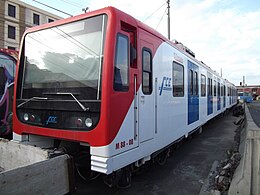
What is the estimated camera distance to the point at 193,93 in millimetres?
7703

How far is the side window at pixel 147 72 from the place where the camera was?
4.22 metres

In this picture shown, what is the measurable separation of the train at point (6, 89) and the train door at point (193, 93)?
5097 mm

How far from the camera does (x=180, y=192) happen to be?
4555 millimetres

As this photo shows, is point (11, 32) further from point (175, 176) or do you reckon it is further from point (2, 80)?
point (175, 176)

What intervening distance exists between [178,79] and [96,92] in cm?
334

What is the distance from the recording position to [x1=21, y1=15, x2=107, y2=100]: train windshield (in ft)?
11.5

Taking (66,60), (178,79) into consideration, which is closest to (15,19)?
(178,79)

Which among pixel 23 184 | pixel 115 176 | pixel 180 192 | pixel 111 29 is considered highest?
pixel 111 29

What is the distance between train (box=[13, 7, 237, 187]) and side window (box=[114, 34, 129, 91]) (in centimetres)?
1

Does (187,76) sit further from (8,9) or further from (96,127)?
(8,9)

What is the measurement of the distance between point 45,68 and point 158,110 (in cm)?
224

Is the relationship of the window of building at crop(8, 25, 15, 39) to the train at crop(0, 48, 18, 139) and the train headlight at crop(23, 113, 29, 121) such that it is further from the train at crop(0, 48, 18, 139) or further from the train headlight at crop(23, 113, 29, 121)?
the train headlight at crop(23, 113, 29, 121)

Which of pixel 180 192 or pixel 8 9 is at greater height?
pixel 8 9

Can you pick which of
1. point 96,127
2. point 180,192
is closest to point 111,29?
point 96,127
